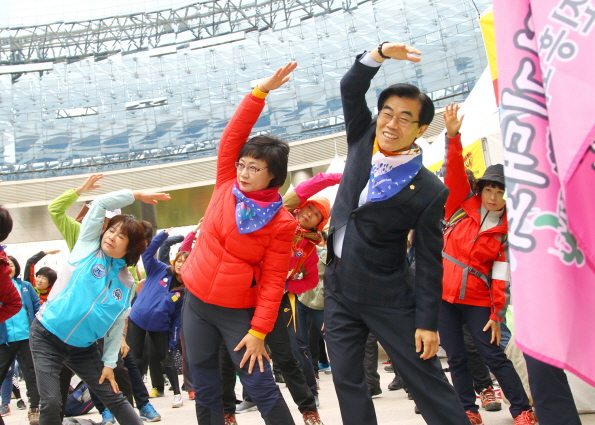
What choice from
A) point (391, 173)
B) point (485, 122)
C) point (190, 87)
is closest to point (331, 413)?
point (391, 173)

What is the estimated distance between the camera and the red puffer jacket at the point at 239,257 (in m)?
2.60

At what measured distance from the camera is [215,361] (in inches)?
107

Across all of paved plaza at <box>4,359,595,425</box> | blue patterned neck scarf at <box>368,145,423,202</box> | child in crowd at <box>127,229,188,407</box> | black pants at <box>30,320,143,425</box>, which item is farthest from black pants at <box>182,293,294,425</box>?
child in crowd at <box>127,229,188,407</box>

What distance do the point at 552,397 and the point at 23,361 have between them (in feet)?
15.7

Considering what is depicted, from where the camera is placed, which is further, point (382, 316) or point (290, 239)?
Result: point (290, 239)

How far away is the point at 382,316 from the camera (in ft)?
7.15

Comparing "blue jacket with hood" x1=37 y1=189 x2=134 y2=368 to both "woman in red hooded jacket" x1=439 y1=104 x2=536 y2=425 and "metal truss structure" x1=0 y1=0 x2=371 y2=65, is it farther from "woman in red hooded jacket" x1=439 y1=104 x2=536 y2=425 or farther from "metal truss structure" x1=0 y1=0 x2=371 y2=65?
"metal truss structure" x1=0 y1=0 x2=371 y2=65

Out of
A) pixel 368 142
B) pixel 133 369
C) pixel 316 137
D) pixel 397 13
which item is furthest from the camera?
pixel 397 13

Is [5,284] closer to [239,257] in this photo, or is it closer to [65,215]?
[65,215]

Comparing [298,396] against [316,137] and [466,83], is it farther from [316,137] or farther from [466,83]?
[466,83]

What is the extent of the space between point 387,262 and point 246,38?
29906mm

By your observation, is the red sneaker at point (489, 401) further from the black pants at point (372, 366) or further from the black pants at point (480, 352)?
the black pants at point (372, 366)

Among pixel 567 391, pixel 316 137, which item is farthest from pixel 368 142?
pixel 316 137

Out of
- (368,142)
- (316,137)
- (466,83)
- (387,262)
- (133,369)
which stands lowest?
(133,369)
